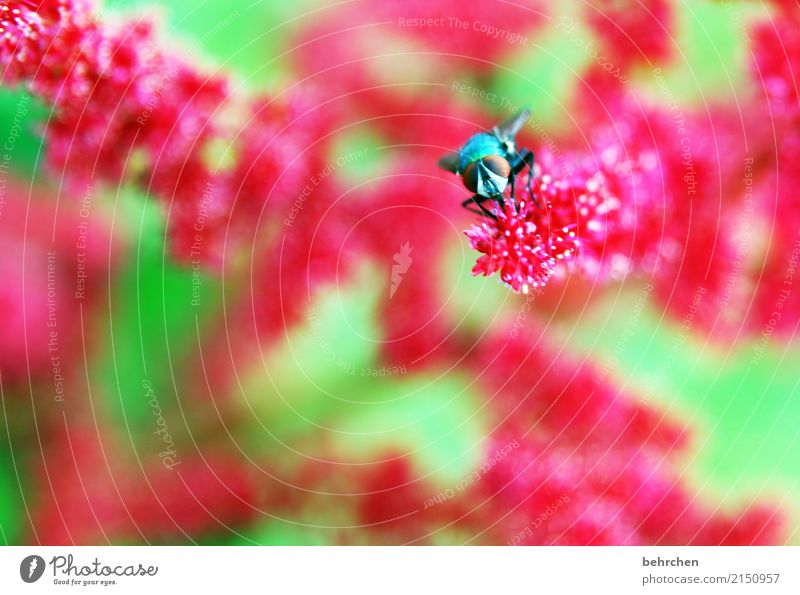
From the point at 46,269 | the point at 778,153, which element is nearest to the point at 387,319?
the point at 46,269

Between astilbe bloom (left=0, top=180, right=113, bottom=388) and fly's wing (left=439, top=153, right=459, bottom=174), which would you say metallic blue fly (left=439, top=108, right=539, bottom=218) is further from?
astilbe bloom (left=0, top=180, right=113, bottom=388)

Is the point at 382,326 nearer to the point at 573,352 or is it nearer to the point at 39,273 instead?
the point at 573,352

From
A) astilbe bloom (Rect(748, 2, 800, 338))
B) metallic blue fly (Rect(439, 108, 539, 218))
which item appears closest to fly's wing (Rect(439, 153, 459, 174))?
metallic blue fly (Rect(439, 108, 539, 218))

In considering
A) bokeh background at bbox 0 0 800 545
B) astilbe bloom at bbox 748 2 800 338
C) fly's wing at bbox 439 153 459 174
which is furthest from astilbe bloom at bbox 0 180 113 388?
astilbe bloom at bbox 748 2 800 338

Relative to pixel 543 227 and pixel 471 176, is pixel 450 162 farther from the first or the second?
pixel 543 227

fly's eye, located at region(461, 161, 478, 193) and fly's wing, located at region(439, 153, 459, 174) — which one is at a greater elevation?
fly's wing, located at region(439, 153, 459, 174)

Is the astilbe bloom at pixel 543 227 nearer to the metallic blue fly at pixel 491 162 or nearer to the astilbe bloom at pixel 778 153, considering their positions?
the metallic blue fly at pixel 491 162
